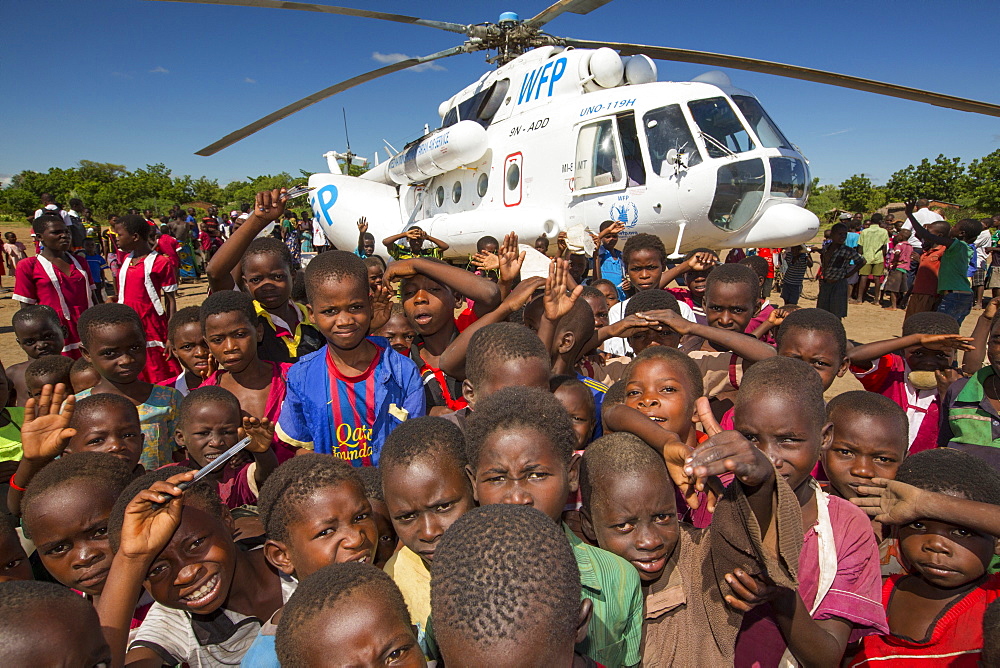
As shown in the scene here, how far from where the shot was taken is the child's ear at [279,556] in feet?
5.58

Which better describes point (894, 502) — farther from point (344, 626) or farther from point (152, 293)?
point (152, 293)

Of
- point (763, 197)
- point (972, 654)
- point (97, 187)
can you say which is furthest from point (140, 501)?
point (97, 187)

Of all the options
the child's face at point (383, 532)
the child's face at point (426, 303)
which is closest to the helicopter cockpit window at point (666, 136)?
the child's face at point (426, 303)

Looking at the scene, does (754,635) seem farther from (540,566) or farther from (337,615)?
(337,615)

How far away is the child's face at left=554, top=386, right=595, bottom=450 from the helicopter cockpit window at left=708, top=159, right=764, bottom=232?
407 centimetres

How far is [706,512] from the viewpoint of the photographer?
1.91 metres

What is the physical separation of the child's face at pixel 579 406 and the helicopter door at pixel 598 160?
166 inches

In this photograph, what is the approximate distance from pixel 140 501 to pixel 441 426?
861 millimetres

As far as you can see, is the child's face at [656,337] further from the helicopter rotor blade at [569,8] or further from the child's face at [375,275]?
the helicopter rotor blade at [569,8]

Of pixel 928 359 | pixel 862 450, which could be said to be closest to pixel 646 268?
pixel 928 359

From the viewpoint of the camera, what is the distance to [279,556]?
171 cm

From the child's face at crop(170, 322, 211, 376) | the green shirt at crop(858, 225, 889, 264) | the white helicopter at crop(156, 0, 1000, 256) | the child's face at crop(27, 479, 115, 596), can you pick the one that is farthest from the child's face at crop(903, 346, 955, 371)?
the green shirt at crop(858, 225, 889, 264)

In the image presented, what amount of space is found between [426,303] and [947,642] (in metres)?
2.41

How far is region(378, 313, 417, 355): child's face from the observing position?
325 centimetres
